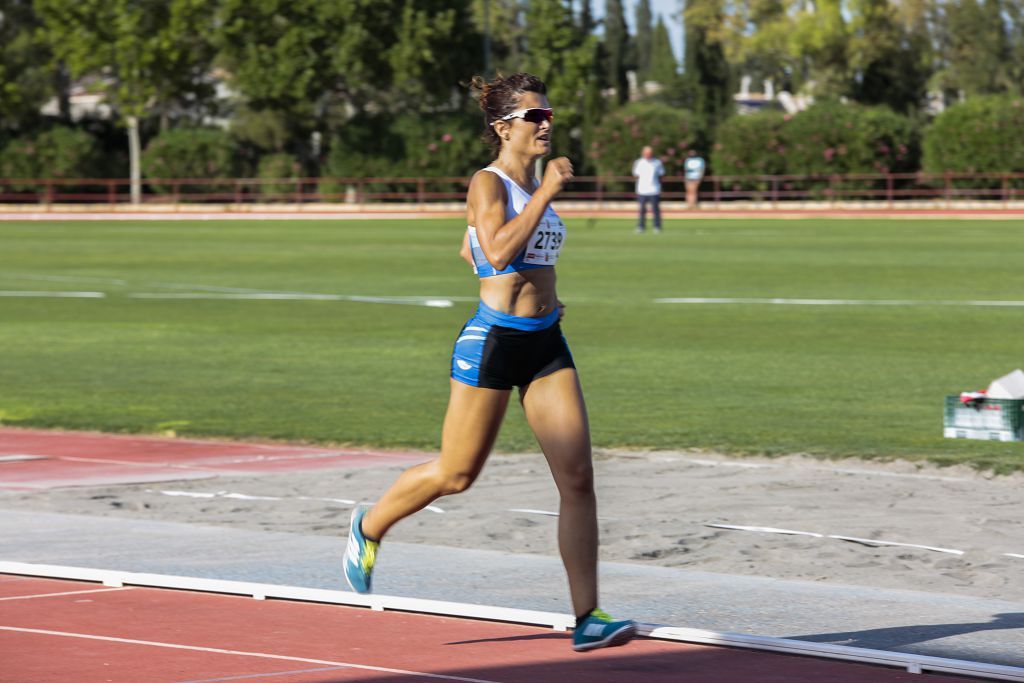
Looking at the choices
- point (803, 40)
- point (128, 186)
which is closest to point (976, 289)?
point (128, 186)

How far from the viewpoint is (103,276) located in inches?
1208

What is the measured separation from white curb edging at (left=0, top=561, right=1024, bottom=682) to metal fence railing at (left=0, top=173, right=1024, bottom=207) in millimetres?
51628

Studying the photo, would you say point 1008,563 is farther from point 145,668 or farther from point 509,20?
point 509,20

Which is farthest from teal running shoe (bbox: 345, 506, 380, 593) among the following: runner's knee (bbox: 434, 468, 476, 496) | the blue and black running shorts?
the blue and black running shorts

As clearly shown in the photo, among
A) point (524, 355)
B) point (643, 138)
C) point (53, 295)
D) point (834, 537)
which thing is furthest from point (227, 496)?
point (643, 138)

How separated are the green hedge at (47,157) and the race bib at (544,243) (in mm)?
64727

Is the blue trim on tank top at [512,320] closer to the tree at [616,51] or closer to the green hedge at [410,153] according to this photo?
the green hedge at [410,153]

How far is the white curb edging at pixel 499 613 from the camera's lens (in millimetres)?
5805

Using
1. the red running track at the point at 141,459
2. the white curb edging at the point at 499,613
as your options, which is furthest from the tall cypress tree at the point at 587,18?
the white curb edging at the point at 499,613

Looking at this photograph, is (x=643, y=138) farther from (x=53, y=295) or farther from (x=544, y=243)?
(x=544, y=243)

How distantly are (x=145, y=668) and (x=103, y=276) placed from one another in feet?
83.6

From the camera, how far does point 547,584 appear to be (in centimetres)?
738

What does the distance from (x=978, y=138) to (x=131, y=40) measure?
31.1 m

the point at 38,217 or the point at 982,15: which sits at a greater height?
the point at 982,15
